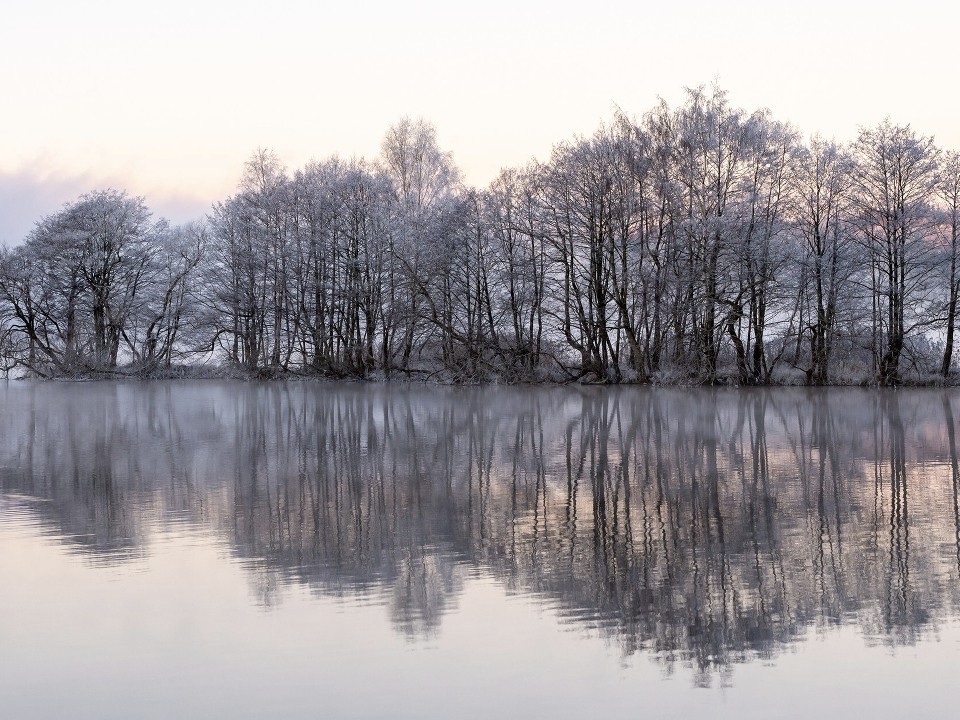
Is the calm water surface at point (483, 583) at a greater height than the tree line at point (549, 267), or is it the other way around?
the tree line at point (549, 267)

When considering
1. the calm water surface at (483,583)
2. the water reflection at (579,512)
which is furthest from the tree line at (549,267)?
the calm water surface at (483,583)

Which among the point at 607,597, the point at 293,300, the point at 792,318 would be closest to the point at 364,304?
the point at 293,300

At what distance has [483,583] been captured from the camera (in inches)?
234

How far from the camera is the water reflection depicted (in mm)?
5367

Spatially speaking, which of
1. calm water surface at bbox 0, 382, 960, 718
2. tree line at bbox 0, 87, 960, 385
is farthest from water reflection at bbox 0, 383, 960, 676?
tree line at bbox 0, 87, 960, 385

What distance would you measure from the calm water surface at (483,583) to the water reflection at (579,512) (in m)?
0.04

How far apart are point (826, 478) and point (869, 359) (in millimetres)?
26843

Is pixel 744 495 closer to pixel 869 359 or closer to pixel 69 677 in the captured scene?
pixel 69 677

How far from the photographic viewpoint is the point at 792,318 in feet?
118

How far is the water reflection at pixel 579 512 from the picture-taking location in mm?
5367

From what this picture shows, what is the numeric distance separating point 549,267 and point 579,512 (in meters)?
32.4

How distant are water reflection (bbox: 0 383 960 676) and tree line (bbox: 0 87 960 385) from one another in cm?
1700

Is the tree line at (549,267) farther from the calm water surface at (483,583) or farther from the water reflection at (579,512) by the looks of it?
the calm water surface at (483,583)

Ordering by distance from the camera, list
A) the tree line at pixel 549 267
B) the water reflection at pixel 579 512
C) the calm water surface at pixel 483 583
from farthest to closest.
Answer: the tree line at pixel 549 267 → the water reflection at pixel 579 512 → the calm water surface at pixel 483 583
